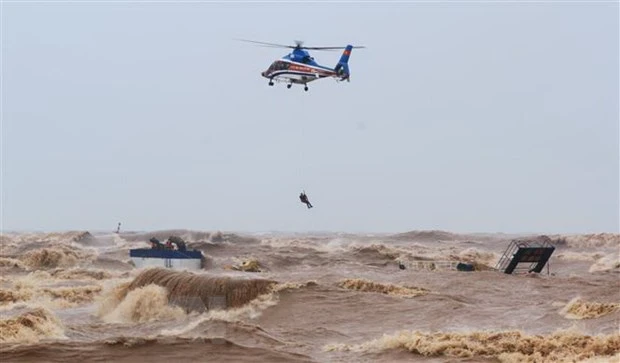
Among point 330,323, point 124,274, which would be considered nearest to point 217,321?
point 330,323

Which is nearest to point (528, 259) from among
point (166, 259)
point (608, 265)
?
point (608, 265)

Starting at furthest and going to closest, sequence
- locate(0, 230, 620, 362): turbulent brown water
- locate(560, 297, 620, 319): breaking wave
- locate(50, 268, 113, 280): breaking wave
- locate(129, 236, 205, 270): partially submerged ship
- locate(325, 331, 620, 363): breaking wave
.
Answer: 1. locate(129, 236, 205, 270): partially submerged ship
2. locate(50, 268, 113, 280): breaking wave
3. locate(560, 297, 620, 319): breaking wave
4. locate(0, 230, 620, 362): turbulent brown water
5. locate(325, 331, 620, 363): breaking wave

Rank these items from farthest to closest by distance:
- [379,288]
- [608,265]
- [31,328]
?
[608,265] → [379,288] → [31,328]

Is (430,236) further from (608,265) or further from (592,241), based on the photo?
(608,265)

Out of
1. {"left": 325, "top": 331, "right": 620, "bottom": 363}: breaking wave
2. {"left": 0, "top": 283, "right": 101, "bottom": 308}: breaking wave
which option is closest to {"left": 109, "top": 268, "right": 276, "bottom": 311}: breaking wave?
{"left": 0, "top": 283, "right": 101, "bottom": 308}: breaking wave

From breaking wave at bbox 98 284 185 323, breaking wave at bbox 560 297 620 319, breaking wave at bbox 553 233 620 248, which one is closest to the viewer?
breaking wave at bbox 560 297 620 319

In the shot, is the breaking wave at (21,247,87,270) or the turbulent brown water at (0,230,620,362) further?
the breaking wave at (21,247,87,270)

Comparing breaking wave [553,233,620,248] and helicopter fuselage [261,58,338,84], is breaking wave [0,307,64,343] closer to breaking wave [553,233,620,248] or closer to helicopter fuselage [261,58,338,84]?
helicopter fuselage [261,58,338,84]
